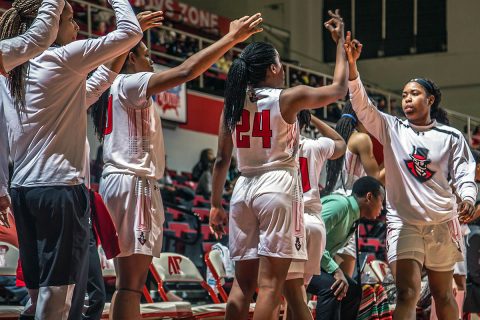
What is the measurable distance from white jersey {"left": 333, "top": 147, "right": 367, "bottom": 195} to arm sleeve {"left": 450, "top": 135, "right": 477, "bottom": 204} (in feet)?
3.65

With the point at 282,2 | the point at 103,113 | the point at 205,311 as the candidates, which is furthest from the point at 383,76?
the point at 103,113

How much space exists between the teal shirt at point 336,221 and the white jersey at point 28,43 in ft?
8.77

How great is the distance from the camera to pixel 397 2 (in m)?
22.7

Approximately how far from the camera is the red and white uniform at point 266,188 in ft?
15.1

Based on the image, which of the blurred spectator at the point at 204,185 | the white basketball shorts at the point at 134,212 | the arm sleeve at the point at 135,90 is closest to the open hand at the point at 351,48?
the arm sleeve at the point at 135,90

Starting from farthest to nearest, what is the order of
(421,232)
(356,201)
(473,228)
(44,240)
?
(473,228) < (356,201) < (421,232) < (44,240)

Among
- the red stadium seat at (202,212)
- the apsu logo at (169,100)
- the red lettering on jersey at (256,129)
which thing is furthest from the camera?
the apsu logo at (169,100)

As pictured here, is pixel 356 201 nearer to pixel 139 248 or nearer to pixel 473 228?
pixel 139 248

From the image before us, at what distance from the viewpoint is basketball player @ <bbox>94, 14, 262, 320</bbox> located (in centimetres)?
449

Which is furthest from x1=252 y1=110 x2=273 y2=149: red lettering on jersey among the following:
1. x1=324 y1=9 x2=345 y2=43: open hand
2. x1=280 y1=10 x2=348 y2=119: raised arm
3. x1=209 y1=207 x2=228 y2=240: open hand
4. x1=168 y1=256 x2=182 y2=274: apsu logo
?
x1=168 y1=256 x2=182 y2=274: apsu logo

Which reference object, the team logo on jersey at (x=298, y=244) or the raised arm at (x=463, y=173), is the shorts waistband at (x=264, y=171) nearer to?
the team logo on jersey at (x=298, y=244)

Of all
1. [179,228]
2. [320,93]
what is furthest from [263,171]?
[179,228]

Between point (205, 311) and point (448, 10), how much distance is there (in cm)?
1729

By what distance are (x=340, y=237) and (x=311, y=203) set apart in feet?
1.51
